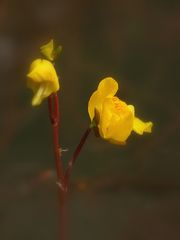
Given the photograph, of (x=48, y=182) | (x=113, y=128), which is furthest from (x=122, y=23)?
(x=113, y=128)

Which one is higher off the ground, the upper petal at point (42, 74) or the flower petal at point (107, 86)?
the upper petal at point (42, 74)

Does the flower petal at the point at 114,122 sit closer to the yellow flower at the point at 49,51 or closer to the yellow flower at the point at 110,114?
the yellow flower at the point at 110,114

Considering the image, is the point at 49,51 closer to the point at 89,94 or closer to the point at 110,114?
the point at 110,114

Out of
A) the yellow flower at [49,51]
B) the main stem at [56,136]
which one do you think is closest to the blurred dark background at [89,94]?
the main stem at [56,136]

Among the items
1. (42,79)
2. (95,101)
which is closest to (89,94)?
(95,101)

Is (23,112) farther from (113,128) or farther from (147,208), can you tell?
(113,128)

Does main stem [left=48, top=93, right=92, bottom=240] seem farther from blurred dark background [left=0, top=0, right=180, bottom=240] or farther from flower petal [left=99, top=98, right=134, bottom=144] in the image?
blurred dark background [left=0, top=0, right=180, bottom=240]
